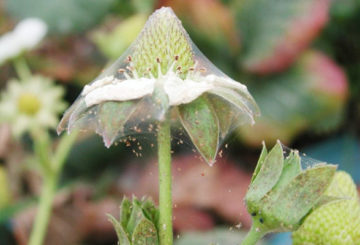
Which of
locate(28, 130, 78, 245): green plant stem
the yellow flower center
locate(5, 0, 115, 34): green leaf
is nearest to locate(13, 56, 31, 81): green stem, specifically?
the yellow flower center

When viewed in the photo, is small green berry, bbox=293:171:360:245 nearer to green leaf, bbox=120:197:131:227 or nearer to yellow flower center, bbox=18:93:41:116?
green leaf, bbox=120:197:131:227

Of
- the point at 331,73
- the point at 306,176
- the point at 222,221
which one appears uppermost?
the point at 306,176

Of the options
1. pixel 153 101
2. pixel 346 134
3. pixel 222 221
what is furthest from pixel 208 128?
pixel 346 134

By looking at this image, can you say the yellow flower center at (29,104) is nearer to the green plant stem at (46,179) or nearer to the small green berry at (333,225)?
the green plant stem at (46,179)

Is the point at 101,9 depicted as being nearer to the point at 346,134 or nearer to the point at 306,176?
the point at 346,134

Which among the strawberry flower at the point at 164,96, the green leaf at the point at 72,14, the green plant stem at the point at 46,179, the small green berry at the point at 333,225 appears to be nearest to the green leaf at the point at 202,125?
the strawberry flower at the point at 164,96

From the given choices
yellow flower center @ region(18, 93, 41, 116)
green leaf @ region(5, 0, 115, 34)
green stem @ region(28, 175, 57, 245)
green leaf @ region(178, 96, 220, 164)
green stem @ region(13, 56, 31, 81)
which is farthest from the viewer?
green leaf @ region(5, 0, 115, 34)
